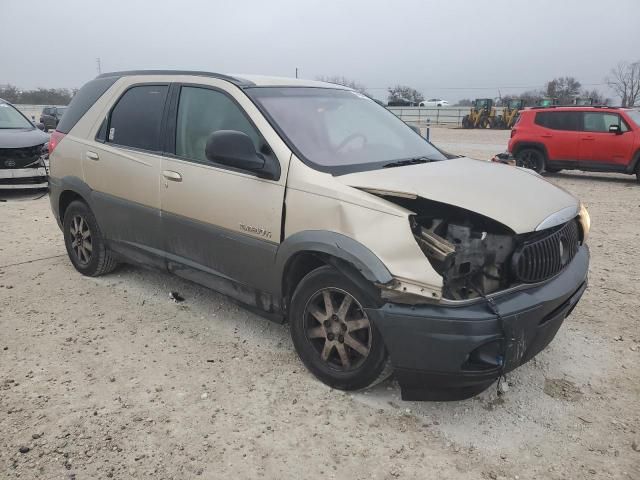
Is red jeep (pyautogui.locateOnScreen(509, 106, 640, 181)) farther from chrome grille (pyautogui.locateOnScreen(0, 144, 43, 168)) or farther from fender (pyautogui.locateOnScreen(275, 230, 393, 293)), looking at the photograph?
fender (pyautogui.locateOnScreen(275, 230, 393, 293))

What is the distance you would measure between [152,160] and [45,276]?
204cm

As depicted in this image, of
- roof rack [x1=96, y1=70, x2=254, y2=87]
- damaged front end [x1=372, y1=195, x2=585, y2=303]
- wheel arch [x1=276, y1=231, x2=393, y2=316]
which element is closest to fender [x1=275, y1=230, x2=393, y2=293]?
wheel arch [x1=276, y1=231, x2=393, y2=316]

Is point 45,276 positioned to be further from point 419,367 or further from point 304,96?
point 419,367

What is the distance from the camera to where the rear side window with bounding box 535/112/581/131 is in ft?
41.2

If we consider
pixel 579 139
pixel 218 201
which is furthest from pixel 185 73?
pixel 579 139

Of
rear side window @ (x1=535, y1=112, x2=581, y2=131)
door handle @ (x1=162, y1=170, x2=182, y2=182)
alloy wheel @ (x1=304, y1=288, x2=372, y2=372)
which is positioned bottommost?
alloy wheel @ (x1=304, y1=288, x2=372, y2=372)

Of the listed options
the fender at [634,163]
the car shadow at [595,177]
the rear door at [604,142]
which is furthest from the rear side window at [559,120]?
the fender at [634,163]

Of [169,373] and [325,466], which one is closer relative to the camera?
[325,466]

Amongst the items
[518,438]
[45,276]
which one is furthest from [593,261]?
[45,276]

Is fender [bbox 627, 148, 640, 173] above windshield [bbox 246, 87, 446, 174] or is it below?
below

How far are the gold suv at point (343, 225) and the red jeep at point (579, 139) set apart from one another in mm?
9627

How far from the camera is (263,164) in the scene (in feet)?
10.8

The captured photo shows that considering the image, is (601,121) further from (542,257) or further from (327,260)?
(327,260)

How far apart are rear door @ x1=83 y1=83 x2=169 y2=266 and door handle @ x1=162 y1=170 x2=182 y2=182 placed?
99 mm
